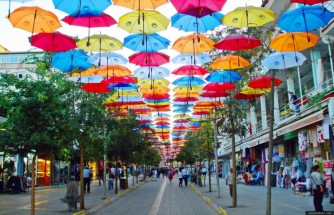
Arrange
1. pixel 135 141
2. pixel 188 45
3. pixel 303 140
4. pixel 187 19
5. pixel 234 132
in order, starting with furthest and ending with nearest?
pixel 135 141
pixel 303 140
pixel 234 132
pixel 188 45
pixel 187 19

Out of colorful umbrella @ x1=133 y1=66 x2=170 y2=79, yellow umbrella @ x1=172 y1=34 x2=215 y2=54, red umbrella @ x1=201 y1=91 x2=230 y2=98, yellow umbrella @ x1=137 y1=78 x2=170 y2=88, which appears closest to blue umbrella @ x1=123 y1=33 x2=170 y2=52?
yellow umbrella @ x1=172 y1=34 x2=215 y2=54

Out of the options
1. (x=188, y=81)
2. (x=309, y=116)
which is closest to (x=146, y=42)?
(x=188, y=81)

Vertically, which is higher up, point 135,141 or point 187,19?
point 187,19

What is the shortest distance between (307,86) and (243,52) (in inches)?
778

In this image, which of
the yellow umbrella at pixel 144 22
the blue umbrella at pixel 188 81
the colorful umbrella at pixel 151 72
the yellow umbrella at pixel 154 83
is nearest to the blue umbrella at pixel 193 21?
the yellow umbrella at pixel 144 22

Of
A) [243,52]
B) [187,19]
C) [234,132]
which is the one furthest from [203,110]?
[187,19]

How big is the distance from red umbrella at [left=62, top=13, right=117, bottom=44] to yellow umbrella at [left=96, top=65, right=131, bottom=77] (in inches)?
175

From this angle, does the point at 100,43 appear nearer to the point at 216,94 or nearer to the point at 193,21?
the point at 193,21

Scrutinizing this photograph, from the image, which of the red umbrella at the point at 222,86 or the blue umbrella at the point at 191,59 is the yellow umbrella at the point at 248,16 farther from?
the red umbrella at the point at 222,86

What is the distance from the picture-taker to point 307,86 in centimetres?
3241

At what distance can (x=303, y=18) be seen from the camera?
10289 mm

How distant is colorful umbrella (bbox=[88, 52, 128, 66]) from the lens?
14.7 metres

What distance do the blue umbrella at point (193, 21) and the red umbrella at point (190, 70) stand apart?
13.1 feet

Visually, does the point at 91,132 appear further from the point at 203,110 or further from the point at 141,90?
the point at 203,110
